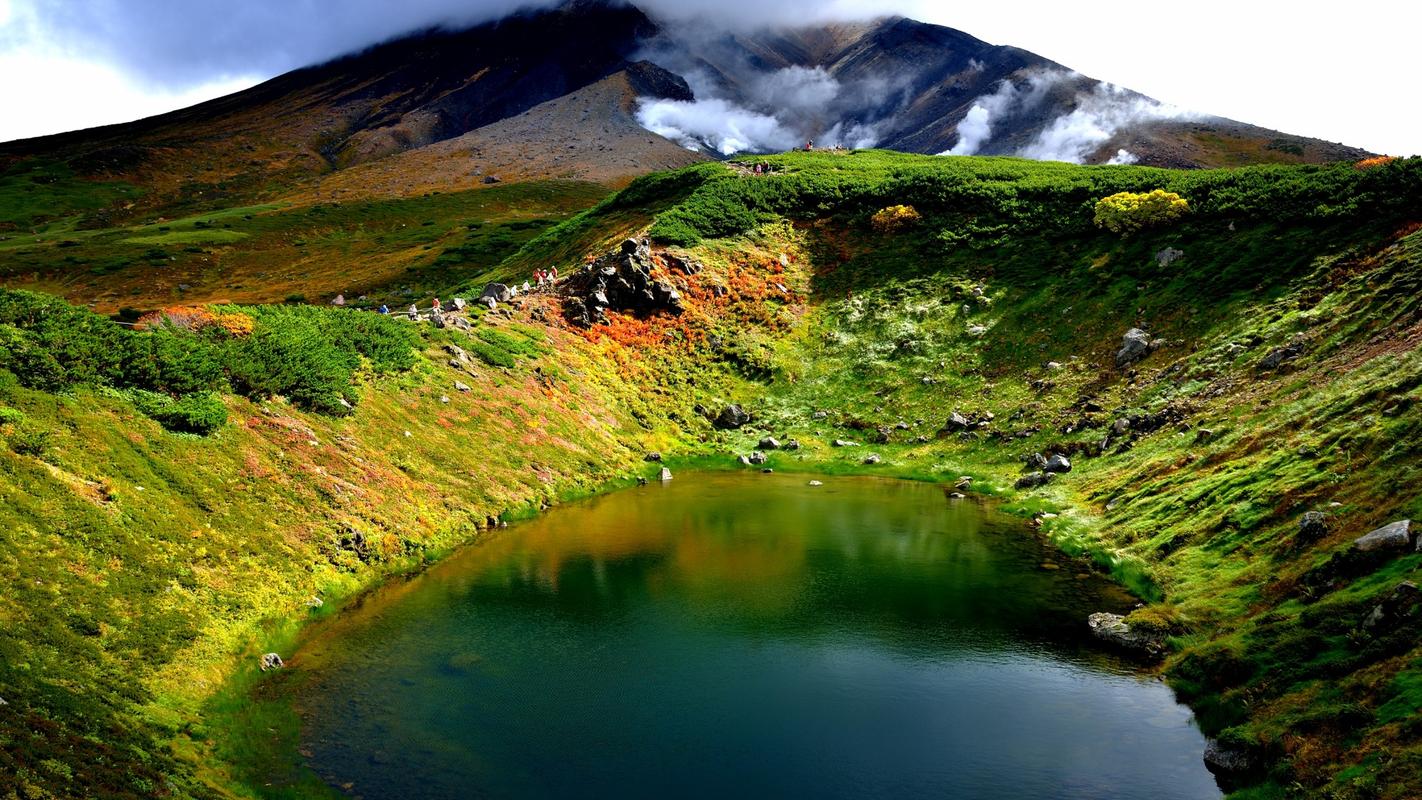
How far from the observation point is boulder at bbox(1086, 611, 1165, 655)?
83.8 ft

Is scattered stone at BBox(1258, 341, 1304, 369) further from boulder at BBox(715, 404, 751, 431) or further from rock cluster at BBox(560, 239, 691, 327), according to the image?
rock cluster at BBox(560, 239, 691, 327)

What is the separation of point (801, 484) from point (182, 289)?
12351cm

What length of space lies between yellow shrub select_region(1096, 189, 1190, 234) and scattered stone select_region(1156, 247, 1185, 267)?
547cm

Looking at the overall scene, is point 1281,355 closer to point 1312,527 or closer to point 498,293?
point 1312,527

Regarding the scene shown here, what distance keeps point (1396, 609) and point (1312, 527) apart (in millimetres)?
6643

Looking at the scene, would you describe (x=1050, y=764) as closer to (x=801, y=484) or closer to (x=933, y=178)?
(x=801, y=484)

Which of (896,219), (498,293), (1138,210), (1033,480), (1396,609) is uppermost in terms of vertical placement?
(896,219)

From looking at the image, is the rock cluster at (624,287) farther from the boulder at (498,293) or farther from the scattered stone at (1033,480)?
the scattered stone at (1033,480)

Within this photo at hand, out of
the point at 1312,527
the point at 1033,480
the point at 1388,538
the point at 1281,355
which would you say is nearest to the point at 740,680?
the point at 1388,538

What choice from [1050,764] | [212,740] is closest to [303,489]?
[212,740]

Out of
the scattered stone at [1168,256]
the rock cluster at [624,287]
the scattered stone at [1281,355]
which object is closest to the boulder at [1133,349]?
the scattered stone at [1168,256]

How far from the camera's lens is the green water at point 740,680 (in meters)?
19.3

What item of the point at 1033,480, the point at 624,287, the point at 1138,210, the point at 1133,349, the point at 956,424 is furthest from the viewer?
the point at 624,287

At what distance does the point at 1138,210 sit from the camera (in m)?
71.2
